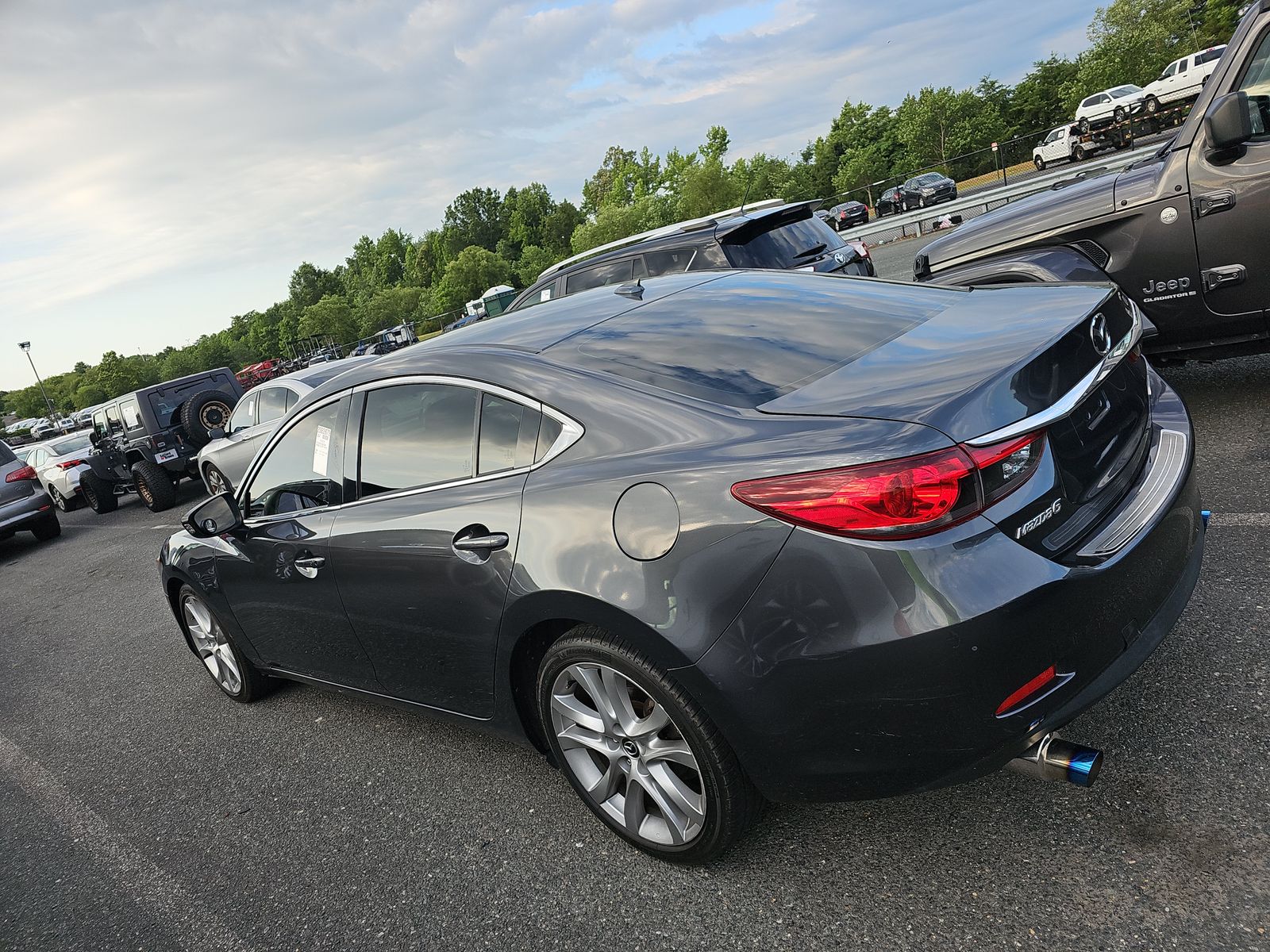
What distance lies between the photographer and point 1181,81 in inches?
1356

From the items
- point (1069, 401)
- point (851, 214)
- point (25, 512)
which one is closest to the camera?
point (1069, 401)

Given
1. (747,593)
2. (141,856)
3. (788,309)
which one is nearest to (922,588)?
(747,593)

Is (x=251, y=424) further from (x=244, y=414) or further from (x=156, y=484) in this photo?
(x=156, y=484)

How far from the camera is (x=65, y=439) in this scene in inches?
→ 731

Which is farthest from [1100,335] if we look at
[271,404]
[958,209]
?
[958,209]

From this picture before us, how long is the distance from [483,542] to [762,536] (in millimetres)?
951

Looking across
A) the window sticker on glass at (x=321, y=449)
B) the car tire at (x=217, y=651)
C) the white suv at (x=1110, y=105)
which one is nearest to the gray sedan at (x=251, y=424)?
the car tire at (x=217, y=651)

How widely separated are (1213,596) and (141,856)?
4.20 meters

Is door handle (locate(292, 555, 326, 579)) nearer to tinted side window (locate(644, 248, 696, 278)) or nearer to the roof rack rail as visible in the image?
tinted side window (locate(644, 248, 696, 278))

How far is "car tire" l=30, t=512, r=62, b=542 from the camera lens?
13250mm

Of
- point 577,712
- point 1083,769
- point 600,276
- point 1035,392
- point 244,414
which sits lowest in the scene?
point 1083,769

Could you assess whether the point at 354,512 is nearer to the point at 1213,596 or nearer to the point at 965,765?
the point at 965,765

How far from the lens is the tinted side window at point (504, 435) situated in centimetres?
270

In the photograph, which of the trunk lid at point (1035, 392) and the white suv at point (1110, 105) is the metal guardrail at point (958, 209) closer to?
the trunk lid at point (1035, 392)
